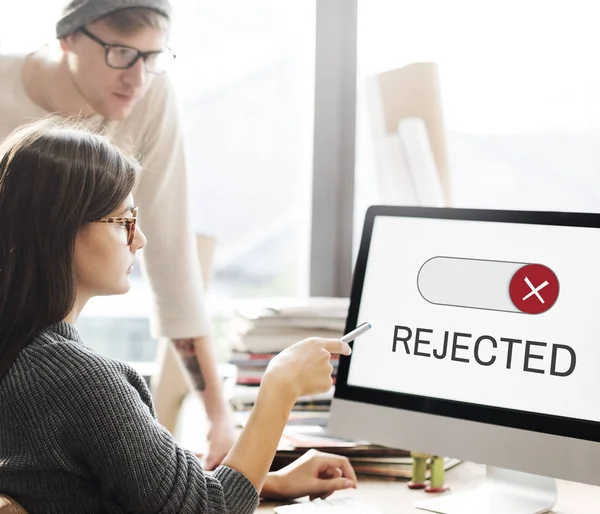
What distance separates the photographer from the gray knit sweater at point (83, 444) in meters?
0.98

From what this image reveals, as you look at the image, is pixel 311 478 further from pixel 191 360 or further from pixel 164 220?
pixel 164 220

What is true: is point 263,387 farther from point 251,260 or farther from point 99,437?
point 251,260

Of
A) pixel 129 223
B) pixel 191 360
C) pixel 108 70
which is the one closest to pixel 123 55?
pixel 108 70

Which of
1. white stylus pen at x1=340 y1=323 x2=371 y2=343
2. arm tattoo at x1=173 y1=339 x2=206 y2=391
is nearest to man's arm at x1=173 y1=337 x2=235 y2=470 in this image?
arm tattoo at x1=173 y1=339 x2=206 y2=391

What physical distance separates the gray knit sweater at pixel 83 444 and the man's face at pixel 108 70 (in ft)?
2.16

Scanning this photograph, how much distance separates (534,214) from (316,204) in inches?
36.5

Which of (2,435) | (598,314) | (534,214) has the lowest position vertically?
(2,435)

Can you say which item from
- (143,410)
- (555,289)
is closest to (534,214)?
(555,289)

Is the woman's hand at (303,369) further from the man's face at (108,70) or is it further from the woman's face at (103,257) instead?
the man's face at (108,70)

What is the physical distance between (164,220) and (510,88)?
0.82 meters

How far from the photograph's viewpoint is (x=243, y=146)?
7.30 ft

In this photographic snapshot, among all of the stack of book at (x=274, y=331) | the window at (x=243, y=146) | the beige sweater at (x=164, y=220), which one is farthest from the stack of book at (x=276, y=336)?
the window at (x=243, y=146)

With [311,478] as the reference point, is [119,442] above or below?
above

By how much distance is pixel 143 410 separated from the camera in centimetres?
101
